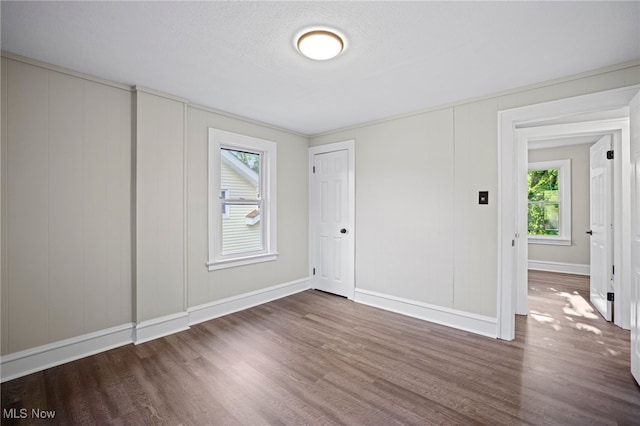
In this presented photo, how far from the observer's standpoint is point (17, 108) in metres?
2.24

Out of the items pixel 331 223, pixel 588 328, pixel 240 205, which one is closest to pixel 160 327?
pixel 240 205

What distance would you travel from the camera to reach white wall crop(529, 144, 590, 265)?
5523 mm

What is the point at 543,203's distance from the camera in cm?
607

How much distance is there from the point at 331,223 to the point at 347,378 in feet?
8.11

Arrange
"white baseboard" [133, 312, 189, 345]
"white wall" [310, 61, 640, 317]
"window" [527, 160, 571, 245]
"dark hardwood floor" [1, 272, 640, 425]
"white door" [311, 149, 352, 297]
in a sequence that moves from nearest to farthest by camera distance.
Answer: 1. "dark hardwood floor" [1, 272, 640, 425]
2. "white baseboard" [133, 312, 189, 345]
3. "white wall" [310, 61, 640, 317]
4. "white door" [311, 149, 352, 297]
5. "window" [527, 160, 571, 245]

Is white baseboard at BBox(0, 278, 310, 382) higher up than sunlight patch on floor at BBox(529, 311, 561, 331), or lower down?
higher up

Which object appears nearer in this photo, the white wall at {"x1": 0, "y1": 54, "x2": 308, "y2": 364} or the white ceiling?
the white ceiling

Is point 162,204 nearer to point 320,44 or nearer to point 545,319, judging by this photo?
point 320,44

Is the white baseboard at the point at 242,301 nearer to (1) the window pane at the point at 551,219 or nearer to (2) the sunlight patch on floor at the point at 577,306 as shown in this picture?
(2) the sunlight patch on floor at the point at 577,306

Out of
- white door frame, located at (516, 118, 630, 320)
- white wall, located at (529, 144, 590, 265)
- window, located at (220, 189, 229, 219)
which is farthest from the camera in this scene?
Answer: white wall, located at (529, 144, 590, 265)
